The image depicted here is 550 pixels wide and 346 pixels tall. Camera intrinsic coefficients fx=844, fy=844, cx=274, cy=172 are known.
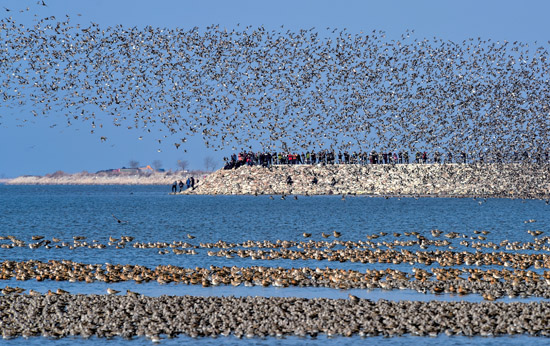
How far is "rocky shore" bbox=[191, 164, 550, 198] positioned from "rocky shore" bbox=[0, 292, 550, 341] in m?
82.1

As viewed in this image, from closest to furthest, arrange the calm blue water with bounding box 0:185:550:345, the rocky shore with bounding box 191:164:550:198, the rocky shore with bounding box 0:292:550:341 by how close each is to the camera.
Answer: the rocky shore with bounding box 0:292:550:341 → the calm blue water with bounding box 0:185:550:345 → the rocky shore with bounding box 191:164:550:198

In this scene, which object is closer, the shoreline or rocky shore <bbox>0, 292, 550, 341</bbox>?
rocky shore <bbox>0, 292, 550, 341</bbox>

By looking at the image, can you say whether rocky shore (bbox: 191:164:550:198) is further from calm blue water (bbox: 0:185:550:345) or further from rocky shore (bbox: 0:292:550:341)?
rocky shore (bbox: 0:292:550:341)

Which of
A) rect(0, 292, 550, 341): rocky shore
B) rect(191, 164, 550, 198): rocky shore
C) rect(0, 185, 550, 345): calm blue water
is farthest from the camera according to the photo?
rect(191, 164, 550, 198): rocky shore

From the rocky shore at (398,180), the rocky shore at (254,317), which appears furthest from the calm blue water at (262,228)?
the rocky shore at (398,180)

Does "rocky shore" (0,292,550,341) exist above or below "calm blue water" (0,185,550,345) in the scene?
above

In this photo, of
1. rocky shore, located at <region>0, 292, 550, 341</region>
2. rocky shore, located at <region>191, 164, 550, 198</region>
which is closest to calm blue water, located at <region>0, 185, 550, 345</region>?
rocky shore, located at <region>0, 292, 550, 341</region>

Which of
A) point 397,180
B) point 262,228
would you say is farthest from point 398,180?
point 262,228

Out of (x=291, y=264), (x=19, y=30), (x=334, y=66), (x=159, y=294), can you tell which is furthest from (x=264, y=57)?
(x=159, y=294)

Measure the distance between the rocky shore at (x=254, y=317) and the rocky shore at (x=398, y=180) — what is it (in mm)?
82126

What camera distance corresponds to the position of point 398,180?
362 ft

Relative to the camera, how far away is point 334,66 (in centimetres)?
8556

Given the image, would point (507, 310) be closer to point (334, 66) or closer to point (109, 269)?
point (109, 269)

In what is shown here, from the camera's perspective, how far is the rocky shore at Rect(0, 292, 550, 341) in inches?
858
